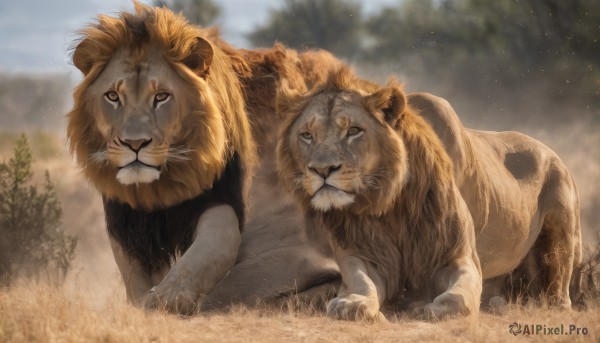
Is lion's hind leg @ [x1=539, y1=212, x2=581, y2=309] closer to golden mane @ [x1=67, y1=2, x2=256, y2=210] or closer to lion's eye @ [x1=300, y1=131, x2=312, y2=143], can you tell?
lion's eye @ [x1=300, y1=131, x2=312, y2=143]

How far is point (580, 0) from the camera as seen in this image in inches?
943

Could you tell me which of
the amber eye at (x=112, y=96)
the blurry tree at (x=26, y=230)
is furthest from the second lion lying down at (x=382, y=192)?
the blurry tree at (x=26, y=230)

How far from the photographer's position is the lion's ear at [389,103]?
679 cm

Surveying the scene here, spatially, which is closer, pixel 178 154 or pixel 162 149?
pixel 162 149

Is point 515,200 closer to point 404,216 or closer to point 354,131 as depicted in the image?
point 404,216

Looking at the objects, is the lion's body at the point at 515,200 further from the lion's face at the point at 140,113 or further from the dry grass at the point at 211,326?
the lion's face at the point at 140,113

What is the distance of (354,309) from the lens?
20.1 feet

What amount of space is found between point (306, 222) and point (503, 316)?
1.43m

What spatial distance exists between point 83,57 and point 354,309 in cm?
244

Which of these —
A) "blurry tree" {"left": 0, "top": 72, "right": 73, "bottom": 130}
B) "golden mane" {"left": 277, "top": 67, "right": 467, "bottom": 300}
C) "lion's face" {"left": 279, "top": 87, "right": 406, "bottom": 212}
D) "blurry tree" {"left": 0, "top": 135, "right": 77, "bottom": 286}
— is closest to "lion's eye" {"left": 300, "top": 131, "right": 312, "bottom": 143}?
"lion's face" {"left": 279, "top": 87, "right": 406, "bottom": 212}

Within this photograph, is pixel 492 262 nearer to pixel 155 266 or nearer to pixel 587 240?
pixel 155 266

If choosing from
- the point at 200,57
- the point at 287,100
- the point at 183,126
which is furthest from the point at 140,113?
the point at 287,100

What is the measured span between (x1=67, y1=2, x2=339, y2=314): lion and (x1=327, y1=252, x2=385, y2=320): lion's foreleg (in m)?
0.43

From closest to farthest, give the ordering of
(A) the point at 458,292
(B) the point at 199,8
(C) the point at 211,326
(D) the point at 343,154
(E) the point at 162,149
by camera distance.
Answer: (C) the point at 211,326 → (A) the point at 458,292 → (D) the point at 343,154 → (E) the point at 162,149 → (B) the point at 199,8
